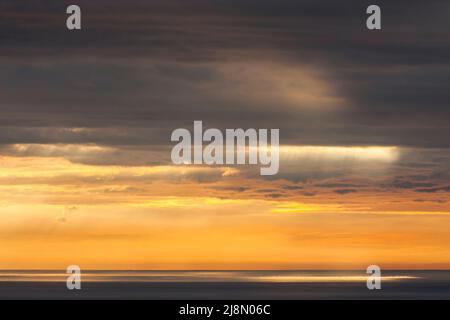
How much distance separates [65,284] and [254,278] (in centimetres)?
2609

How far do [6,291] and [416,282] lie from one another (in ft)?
162

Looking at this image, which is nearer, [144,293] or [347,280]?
[144,293]

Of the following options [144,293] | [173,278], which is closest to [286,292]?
[144,293]

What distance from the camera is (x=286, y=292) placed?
121 meters

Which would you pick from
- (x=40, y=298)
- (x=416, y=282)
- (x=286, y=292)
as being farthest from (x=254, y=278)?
(x=40, y=298)
